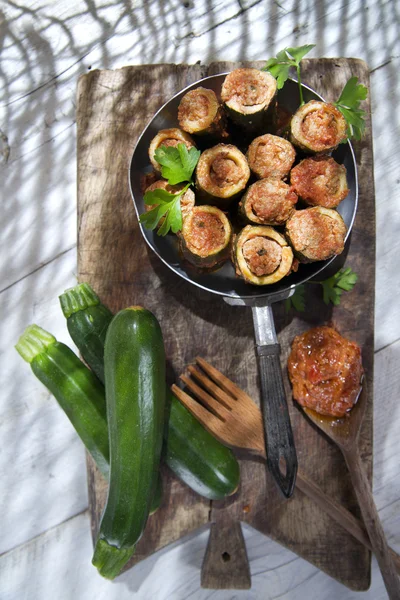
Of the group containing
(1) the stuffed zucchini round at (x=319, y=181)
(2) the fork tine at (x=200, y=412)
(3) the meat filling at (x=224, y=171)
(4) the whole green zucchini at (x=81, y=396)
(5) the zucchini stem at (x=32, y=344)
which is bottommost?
(2) the fork tine at (x=200, y=412)

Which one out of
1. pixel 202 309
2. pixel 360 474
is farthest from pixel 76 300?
pixel 360 474

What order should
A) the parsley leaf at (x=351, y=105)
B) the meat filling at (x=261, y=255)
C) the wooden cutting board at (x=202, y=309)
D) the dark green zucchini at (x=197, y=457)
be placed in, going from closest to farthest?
the meat filling at (x=261, y=255) → the parsley leaf at (x=351, y=105) → the dark green zucchini at (x=197, y=457) → the wooden cutting board at (x=202, y=309)

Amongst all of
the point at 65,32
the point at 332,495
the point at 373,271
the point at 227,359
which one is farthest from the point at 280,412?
the point at 65,32

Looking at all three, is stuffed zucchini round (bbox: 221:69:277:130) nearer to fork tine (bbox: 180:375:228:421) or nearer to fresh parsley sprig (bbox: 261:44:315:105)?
fresh parsley sprig (bbox: 261:44:315:105)

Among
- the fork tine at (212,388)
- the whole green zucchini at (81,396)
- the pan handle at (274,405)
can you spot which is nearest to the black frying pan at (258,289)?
the pan handle at (274,405)

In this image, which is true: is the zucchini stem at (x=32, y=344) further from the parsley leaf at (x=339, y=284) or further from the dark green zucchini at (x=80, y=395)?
the parsley leaf at (x=339, y=284)

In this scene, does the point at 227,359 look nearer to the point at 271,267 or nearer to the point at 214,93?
the point at 271,267

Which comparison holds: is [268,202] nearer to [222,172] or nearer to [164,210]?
[222,172]
